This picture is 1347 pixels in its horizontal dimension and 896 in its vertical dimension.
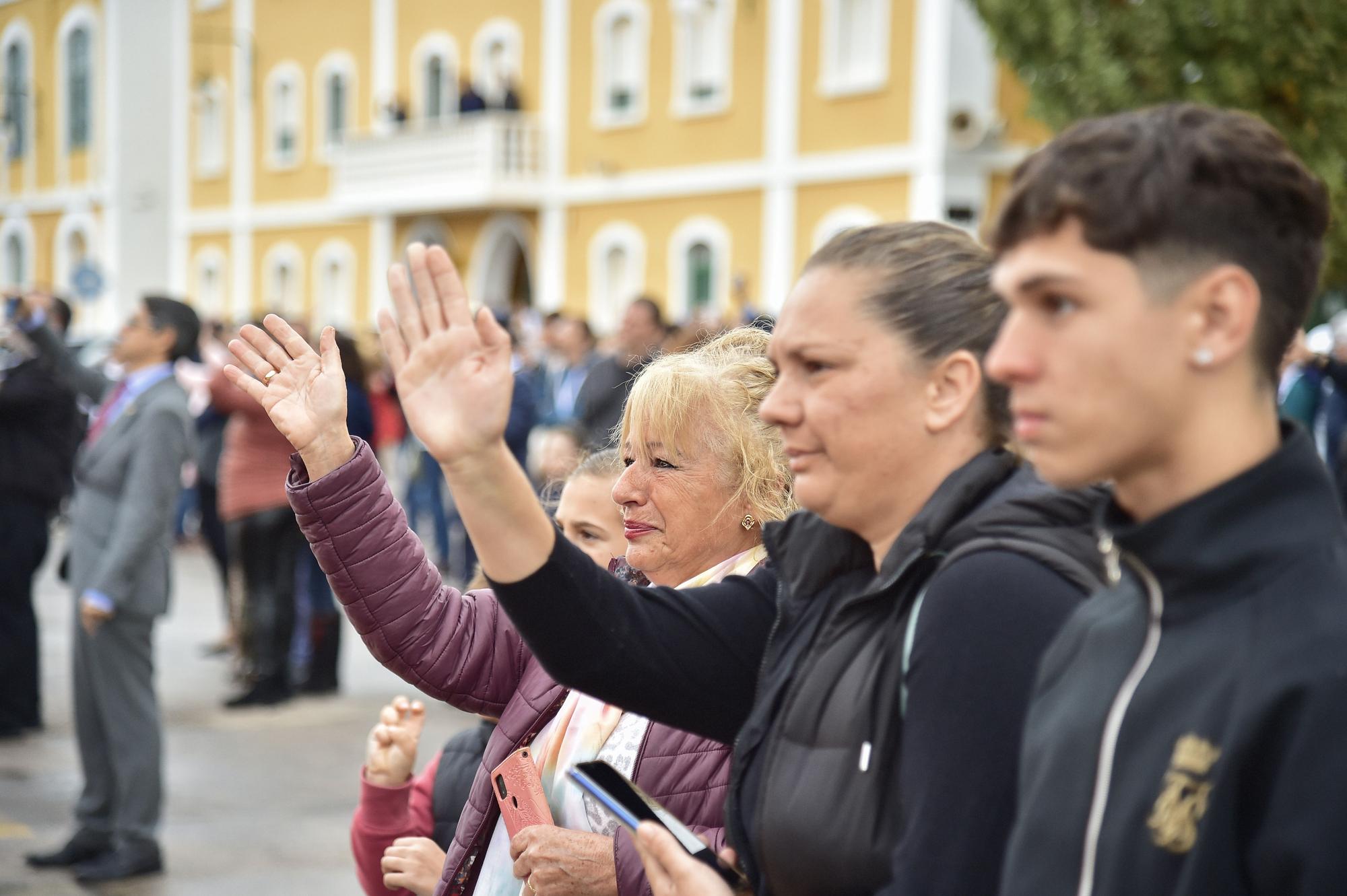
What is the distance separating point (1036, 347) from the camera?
1.52m

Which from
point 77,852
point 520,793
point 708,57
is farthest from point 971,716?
point 708,57

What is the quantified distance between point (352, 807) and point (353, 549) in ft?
14.3

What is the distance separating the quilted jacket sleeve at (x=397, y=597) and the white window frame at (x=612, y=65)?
21310 millimetres

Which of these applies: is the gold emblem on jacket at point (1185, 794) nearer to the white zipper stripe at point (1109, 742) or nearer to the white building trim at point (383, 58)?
the white zipper stripe at point (1109, 742)

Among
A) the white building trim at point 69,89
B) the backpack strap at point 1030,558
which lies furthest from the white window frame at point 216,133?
the backpack strap at point 1030,558

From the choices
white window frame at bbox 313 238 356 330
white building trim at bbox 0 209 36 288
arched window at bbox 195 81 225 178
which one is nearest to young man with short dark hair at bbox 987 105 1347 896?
white window frame at bbox 313 238 356 330

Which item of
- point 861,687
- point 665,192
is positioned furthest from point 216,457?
point 665,192

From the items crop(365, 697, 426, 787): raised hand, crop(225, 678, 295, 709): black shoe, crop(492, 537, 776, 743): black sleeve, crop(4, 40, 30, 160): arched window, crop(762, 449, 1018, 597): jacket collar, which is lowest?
crop(225, 678, 295, 709): black shoe

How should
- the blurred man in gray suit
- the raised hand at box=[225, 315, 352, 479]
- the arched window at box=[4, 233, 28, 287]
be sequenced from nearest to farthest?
1. the raised hand at box=[225, 315, 352, 479]
2. the blurred man in gray suit
3. the arched window at box=[4, 233, 28, 287]

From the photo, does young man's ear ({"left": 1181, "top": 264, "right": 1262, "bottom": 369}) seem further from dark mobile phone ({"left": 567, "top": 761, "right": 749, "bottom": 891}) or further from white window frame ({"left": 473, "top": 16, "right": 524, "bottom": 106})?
white window frame ({"left": 473, "top": 16, "right": 524, "bottom": 106})

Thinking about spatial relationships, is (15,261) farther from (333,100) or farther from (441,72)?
(441,72)

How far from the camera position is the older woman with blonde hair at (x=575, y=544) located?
8.62 ft

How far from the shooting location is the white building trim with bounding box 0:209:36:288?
129 ft

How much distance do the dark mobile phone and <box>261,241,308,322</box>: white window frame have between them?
28753 mm
